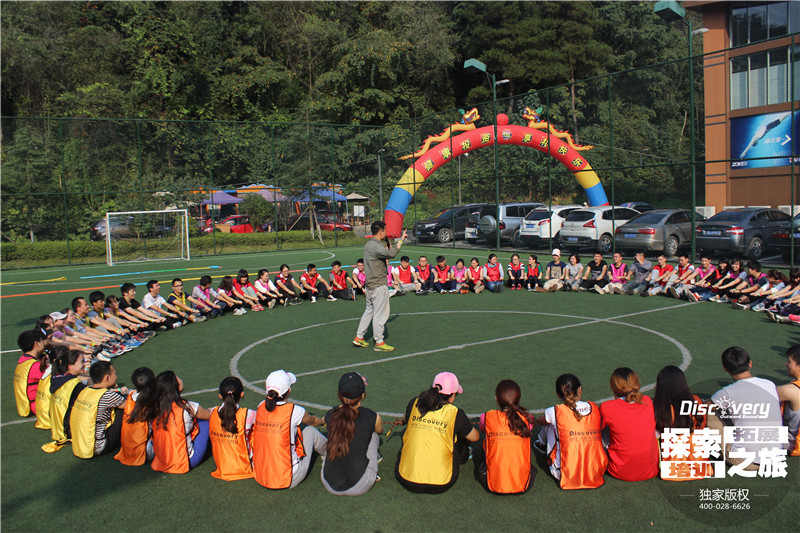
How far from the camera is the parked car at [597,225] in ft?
74.8

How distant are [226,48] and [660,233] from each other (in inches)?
1604

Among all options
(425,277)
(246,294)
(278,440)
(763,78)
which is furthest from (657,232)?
(278,440)

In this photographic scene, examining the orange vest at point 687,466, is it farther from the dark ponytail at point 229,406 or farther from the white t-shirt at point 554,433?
the dark ponytail at point 229,406

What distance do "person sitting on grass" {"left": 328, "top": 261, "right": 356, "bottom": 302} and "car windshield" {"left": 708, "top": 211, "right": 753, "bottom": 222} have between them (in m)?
12.0

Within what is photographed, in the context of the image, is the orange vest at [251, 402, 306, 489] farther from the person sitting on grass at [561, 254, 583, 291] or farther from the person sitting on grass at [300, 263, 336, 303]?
the person sitting on grass at [561, 254, 583, 291]

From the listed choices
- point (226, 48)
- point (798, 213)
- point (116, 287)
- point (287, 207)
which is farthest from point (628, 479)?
point (226, 48)

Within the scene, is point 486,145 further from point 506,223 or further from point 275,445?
point 275,445

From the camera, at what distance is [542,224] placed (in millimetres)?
25422

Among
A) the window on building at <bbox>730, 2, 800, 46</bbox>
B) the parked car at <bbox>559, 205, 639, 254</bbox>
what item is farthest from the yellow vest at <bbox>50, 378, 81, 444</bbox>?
the window on building at <bbox>730, 2, 800, 46</bbox>

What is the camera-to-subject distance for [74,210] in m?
30.0

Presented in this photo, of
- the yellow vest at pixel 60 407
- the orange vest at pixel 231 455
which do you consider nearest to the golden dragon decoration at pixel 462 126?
the yellow vest at pixel 60 407

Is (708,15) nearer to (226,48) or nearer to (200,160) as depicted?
(200,160)

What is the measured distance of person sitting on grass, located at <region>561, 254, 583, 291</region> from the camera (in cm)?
1645

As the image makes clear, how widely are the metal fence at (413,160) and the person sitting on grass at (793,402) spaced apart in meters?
15.3
